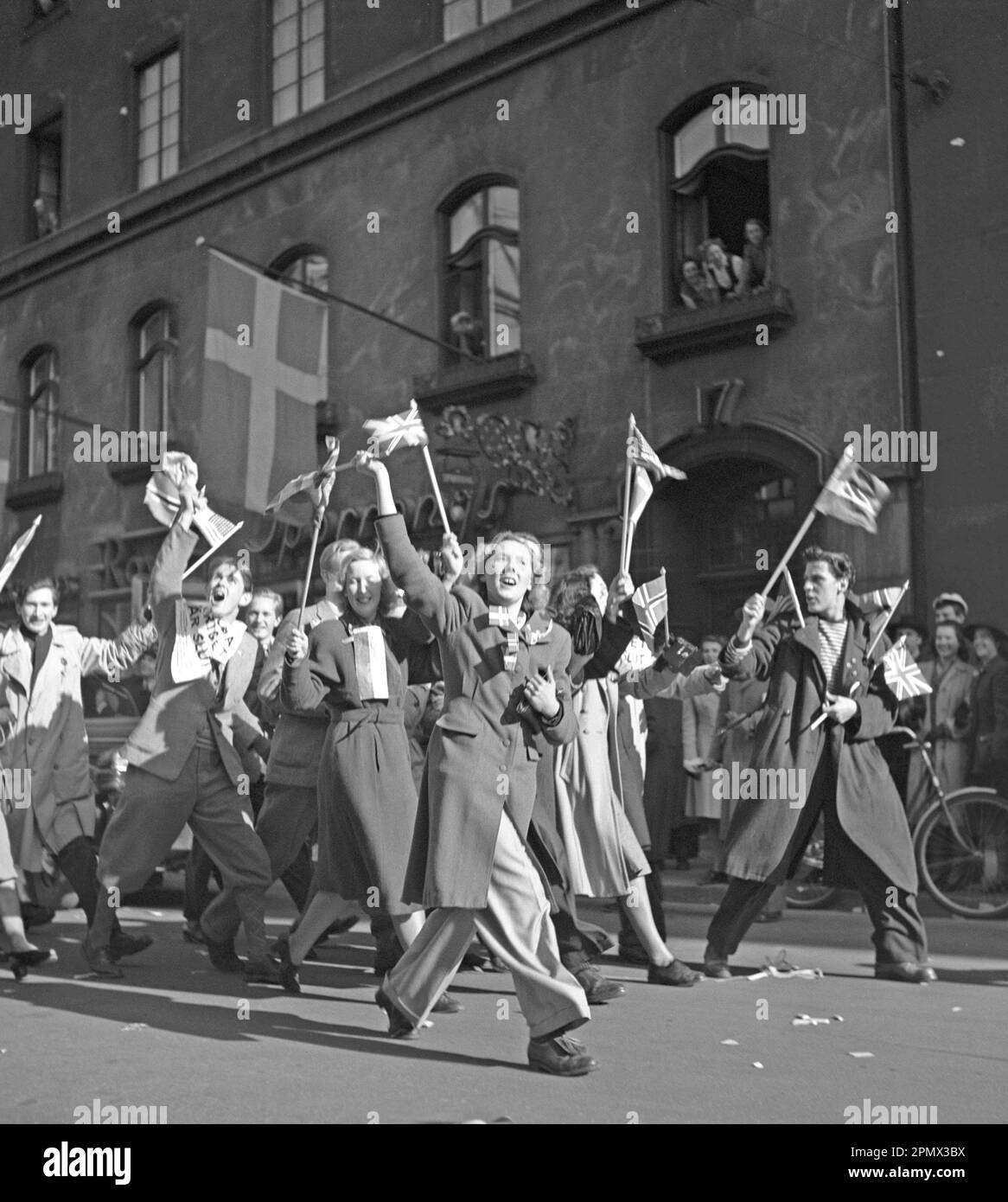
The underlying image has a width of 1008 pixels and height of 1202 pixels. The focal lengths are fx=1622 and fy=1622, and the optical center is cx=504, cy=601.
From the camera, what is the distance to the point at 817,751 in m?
7.43

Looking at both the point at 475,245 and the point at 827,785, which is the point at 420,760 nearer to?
the point at 827,785

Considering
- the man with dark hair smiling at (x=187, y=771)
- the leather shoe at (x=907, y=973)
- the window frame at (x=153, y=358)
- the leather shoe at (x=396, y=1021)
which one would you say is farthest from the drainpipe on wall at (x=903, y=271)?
the window frame at (x=153, y=358)

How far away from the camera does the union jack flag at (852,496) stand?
8.02 meters

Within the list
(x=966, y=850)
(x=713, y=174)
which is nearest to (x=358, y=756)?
(x=966, y=850)

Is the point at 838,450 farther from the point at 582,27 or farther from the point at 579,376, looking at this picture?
the point at 582,27

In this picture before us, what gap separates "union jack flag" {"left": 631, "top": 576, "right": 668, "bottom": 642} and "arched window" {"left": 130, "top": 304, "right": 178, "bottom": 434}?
50.3 ft

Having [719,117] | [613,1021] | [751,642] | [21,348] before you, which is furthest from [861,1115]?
[21,348]

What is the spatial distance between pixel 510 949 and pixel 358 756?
64.6 inches

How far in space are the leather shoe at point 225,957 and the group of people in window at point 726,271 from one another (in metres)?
8.65

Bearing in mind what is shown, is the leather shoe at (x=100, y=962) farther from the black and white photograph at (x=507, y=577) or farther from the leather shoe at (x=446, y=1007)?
the leather shoe at (x=446, y=1007)

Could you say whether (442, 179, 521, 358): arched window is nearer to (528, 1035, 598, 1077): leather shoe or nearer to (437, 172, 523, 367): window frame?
(437, 172, 523, 367): window frame

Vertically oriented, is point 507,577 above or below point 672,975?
above

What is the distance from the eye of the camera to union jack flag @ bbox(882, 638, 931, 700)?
24.8ft

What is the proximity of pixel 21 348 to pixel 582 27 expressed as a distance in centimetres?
1181
